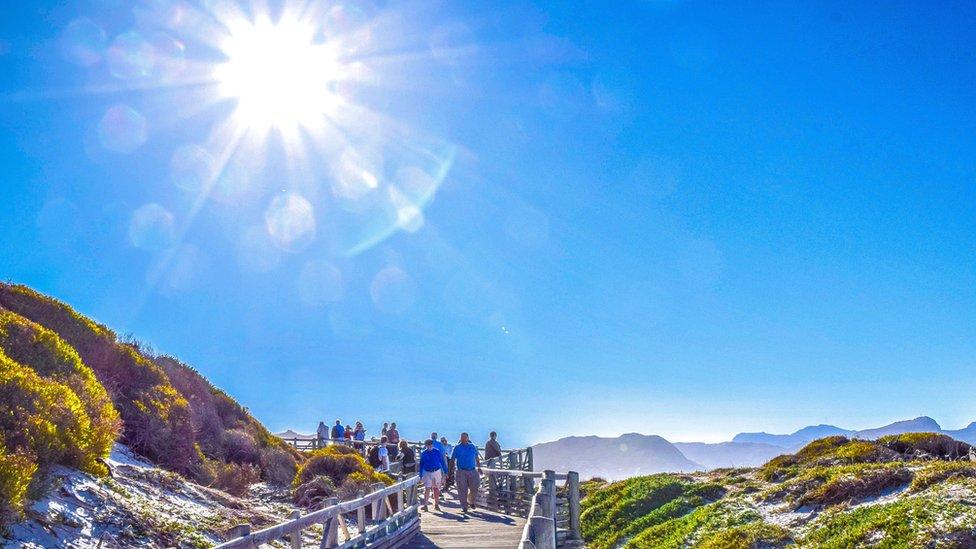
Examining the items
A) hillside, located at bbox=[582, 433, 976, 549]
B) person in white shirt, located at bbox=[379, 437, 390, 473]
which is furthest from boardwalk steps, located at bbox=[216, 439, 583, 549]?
person in white shirt, located at bbox=[379, 437, 390, 473]

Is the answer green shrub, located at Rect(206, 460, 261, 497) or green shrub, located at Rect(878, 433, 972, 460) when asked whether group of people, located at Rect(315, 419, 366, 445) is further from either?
green shrub, located at Rect(878, 433, 972, 460)

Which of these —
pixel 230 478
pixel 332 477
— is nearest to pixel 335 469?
pixel 332 477

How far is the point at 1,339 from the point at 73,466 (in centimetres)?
369

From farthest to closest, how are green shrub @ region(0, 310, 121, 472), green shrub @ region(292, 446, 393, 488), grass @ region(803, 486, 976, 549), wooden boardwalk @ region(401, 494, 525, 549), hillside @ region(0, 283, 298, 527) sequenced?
1. green shrub @ region(292, 446, 393, 488)
2. wooden boardwalk @ region(401, 494, 525, 549)
3. green shrub @ region(0, 310, 121, 472)
4. grass @ region(803, 486, 976, 549)
5. hillside @ region(0, 283, 298, 527)

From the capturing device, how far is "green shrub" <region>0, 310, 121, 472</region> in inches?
440

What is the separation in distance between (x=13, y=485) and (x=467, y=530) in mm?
8689

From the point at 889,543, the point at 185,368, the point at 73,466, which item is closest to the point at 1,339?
the point at 73,466

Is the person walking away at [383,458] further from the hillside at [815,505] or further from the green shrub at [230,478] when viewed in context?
the hillside at [815,505]

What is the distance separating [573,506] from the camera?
15336 mm

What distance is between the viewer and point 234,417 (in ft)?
66.8

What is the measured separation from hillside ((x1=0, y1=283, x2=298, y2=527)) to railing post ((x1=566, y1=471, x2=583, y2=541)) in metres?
7.60

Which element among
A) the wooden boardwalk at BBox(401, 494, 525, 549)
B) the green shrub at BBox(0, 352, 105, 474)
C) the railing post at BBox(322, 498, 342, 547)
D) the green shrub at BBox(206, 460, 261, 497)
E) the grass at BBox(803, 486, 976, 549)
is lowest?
the grass at BBox(803, 486, 976, 549)

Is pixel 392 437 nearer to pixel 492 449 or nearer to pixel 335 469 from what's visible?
pixel 492 449

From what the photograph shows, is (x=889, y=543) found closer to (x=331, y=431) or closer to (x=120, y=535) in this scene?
(x=120, y=535)
